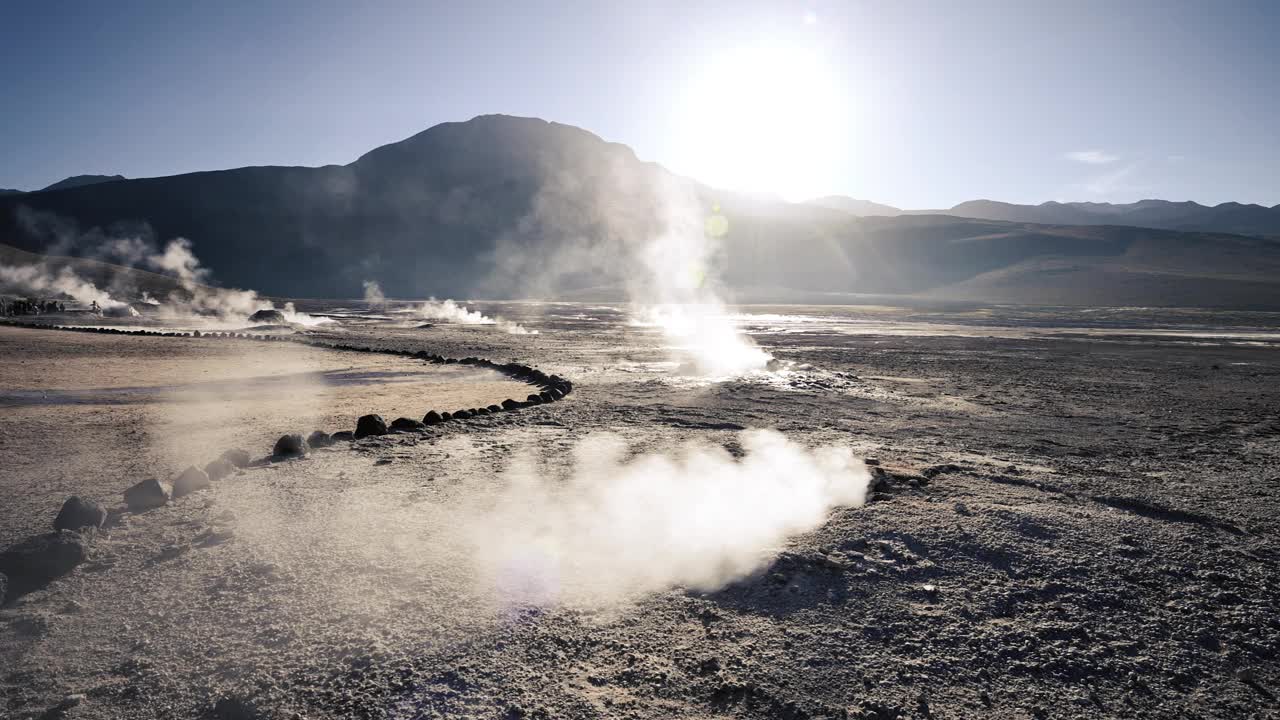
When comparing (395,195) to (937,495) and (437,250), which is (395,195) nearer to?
(437,250)

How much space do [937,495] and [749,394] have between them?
6109 millimetres

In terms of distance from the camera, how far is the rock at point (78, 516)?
448 centimetres

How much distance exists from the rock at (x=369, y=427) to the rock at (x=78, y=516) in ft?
10.1

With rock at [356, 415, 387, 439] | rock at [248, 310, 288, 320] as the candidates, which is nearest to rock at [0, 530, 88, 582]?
rock at [356, 415, 387, 439]

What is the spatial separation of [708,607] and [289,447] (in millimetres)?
4973

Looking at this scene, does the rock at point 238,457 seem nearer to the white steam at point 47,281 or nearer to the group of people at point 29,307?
the group of people at point 29,307

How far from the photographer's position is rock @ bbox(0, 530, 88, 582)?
12.8 feet

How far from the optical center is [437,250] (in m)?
114

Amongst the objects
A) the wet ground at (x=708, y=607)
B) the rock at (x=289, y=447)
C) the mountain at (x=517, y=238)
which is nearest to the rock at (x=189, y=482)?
the wet ground at (x=708, y=607)

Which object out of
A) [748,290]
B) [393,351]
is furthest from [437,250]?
[393,351]

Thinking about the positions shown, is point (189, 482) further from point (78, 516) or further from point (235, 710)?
point (235, 710)

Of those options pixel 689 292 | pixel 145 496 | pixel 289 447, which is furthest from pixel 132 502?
pixel 689 292

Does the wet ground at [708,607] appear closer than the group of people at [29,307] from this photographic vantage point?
Yes

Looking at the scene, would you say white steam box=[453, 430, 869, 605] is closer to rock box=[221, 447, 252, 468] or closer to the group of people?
rock box=[221, 447, 252, 468]
